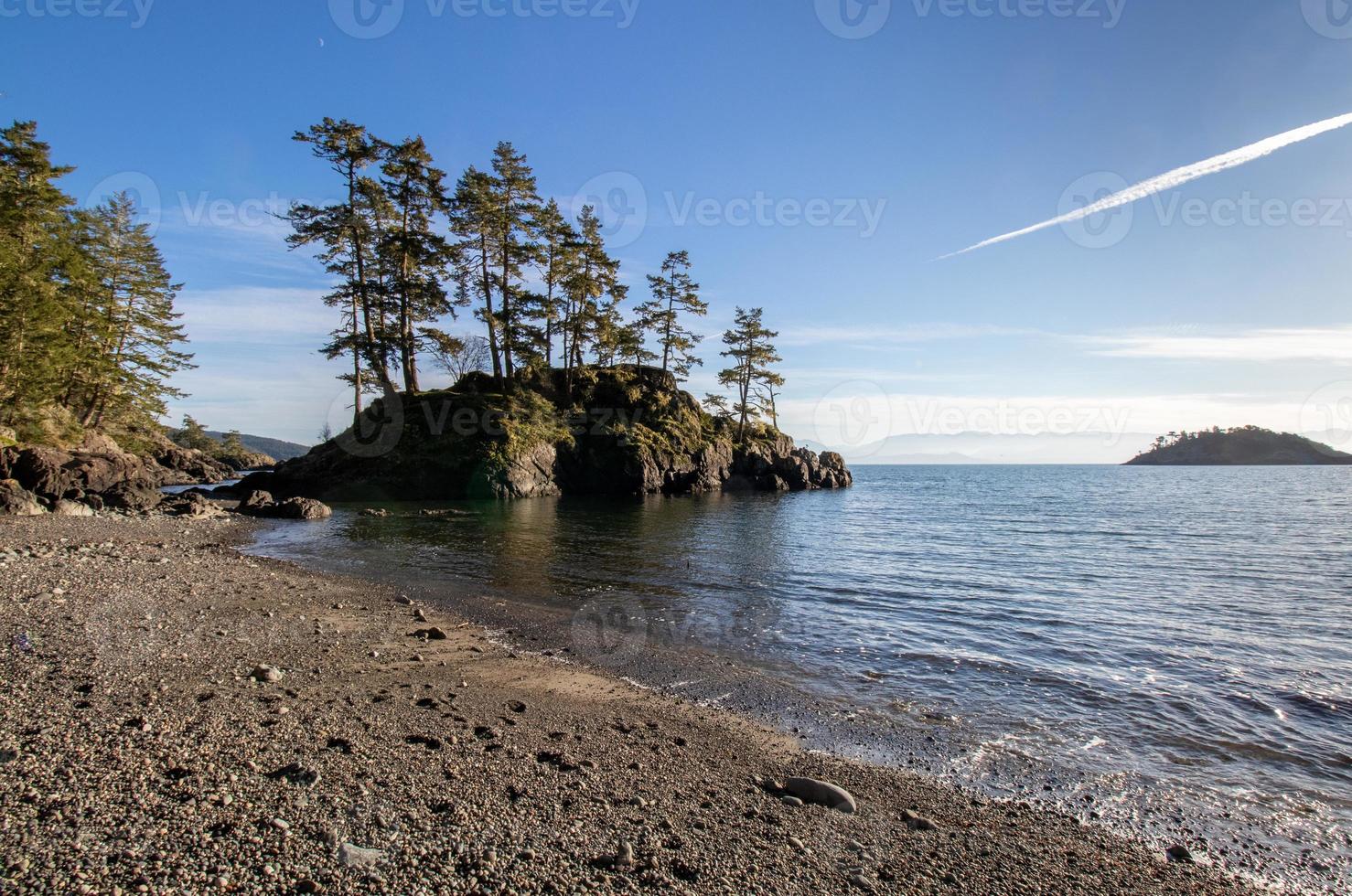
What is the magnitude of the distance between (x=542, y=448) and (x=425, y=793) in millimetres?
49102

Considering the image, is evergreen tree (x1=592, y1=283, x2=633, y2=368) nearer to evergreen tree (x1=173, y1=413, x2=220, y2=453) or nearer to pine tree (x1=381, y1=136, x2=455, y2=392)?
pine tree (x1=381, y1=136, x2=455, y2=392)

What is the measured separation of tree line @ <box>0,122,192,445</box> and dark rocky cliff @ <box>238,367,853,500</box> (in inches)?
510

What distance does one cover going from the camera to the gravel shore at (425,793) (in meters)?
4.32

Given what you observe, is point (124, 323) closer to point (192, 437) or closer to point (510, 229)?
point (510, 229)

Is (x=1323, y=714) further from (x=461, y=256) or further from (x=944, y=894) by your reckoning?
(x=461, y=256)

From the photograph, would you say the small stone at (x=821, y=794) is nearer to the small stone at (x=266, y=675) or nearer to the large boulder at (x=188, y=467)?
the small stone at (x=266, y=675)

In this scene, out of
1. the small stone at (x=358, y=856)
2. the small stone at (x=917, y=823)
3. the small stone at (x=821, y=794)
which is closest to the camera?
the small stone at (x=358, y=856)

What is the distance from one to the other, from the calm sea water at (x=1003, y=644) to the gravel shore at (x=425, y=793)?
51.2 inches

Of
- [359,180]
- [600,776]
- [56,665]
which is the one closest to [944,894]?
[600,776]

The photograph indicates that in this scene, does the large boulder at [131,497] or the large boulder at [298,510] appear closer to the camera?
the large boulder at [131,497]

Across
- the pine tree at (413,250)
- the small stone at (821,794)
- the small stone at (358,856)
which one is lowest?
the small stone at (821,794)

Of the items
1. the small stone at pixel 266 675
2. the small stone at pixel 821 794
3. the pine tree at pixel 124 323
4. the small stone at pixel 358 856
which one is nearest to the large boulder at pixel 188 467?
the pine tree at pixel 124 323

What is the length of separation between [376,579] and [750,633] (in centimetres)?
1147

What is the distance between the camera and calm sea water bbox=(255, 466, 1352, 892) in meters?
7.35
